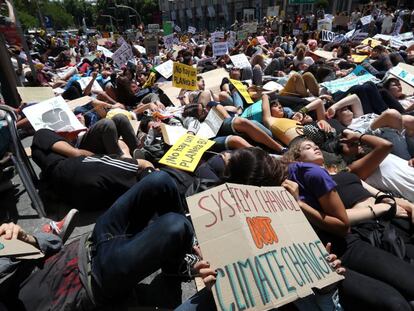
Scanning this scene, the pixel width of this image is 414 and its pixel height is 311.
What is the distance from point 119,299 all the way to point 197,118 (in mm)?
3340

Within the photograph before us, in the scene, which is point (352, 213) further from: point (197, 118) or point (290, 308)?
point (197, 118)

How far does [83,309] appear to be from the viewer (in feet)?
5.68

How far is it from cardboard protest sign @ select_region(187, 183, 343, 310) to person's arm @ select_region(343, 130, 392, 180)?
1434 millimetres

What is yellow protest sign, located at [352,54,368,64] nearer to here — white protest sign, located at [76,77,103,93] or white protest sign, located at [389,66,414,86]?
white protest sign, located at [389,66,414,86]

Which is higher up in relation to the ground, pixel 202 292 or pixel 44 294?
pixel 44 294

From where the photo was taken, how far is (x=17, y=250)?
63.7 inches

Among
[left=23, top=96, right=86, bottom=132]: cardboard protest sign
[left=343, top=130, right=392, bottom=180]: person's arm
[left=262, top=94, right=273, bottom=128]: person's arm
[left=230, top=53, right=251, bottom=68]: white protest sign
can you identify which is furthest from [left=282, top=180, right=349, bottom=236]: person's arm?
[left=230, top=53, right=251, bottom=68]: white protest sign

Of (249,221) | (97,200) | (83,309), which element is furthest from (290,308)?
(97,200)

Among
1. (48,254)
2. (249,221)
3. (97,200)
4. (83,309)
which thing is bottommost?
(97,200)

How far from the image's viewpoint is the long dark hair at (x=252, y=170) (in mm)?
1965

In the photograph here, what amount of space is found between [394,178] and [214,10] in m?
70.0

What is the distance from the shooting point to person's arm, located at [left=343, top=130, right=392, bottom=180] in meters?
2.80

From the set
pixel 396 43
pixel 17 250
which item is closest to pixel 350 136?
pixel 17 250

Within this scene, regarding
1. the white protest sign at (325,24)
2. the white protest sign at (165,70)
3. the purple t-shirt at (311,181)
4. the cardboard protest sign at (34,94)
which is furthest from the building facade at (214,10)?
the purple t-shirt at (311,181)
